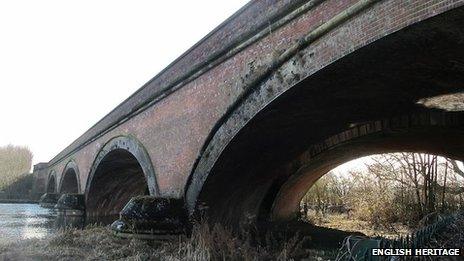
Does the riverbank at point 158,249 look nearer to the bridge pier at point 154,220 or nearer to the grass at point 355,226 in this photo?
the bridge pier at point 154,220

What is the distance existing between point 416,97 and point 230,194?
4896mm

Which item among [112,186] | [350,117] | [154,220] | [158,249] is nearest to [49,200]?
[112,186]

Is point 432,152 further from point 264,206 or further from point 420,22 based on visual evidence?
point 420,22

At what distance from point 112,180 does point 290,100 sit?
1545cm

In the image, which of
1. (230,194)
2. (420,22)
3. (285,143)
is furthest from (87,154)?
(420,22)

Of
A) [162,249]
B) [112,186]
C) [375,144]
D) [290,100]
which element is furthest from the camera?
[112,186]

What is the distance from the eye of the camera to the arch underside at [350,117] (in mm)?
5031

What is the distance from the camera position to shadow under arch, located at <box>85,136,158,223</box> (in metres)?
15.5

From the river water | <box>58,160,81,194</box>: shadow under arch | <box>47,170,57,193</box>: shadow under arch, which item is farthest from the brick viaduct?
<box>47,170,57,193</box>: shadow under arch

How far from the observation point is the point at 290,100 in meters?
6.66

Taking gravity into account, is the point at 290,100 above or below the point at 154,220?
above

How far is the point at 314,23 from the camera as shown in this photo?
571 cm

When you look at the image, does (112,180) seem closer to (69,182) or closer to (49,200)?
(69,182)

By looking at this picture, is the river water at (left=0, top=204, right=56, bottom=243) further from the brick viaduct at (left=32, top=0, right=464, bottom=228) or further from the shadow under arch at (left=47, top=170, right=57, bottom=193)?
the shadow under arch at (left=47, top=170, right=57, bottom=193)
